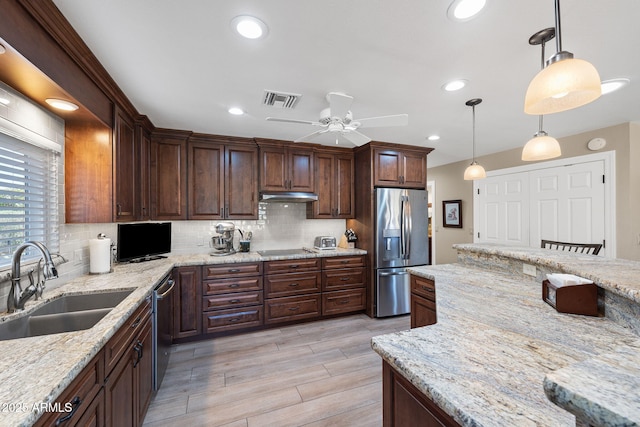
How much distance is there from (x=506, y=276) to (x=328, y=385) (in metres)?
1.72

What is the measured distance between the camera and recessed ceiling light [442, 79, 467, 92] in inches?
81.7

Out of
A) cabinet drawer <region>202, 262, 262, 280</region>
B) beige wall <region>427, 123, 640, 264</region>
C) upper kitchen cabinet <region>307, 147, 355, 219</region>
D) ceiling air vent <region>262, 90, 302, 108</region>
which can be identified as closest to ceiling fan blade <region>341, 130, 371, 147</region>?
ceiling air vent <region>262, 90, 302, 108</region>

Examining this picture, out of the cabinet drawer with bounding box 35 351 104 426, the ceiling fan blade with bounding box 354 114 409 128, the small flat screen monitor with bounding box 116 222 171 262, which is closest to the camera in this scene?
the cabinet drawer with bounding box 35 351 104 426

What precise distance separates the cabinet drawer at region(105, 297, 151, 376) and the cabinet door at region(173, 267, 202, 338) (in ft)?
3.74

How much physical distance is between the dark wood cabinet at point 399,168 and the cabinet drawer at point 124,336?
3002 millimetres

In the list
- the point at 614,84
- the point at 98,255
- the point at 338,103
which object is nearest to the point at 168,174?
the point at 98,255

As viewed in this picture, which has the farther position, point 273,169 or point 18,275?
point 273,169

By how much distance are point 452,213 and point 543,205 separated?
60.5 inches

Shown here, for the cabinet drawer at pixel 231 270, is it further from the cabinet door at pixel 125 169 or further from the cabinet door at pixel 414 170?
the cabinet door at pixel 414 170

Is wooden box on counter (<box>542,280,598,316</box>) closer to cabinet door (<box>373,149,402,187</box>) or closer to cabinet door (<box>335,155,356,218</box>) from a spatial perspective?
cabinet door (<box>373,149,402,187</box>)

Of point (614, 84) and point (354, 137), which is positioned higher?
point (614, 84)

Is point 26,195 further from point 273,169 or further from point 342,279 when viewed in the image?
point 342,279

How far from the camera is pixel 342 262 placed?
370cm

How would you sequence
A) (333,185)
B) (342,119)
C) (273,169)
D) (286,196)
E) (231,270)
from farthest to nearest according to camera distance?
1. (333,185)
2. (273,169)
3. (286,196)
4. (231,270)
5. (342,119)
